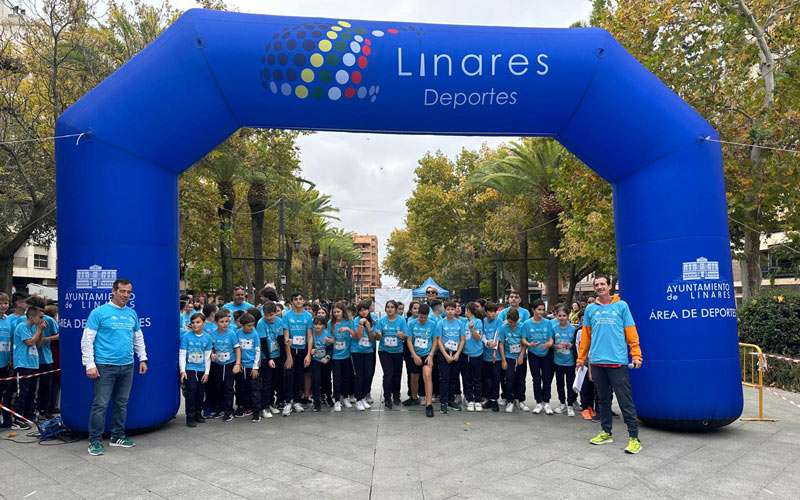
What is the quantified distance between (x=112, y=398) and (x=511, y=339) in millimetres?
5405

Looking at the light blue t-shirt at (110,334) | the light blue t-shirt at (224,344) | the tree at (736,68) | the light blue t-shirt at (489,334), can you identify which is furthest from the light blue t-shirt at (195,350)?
the tree at (736,68)

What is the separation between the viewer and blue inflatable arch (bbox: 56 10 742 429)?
7129mm

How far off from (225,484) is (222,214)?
2137cm

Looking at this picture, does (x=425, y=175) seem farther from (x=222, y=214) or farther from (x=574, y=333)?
(x=574, y=333)

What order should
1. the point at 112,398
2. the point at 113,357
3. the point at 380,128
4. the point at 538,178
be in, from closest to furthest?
the point at 113,357 → the point at 112,398 → the point at 380,128 → the point at 538,178

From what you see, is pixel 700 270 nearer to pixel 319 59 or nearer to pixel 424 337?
pixel 424 337

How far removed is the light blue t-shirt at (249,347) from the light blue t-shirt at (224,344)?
0.17m

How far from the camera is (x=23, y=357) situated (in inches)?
319

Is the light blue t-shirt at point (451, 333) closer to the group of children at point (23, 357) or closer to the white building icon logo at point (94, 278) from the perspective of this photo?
the white building icon logo at point (94, 278)

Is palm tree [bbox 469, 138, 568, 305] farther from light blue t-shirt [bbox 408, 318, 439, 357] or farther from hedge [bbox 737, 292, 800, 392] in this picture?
light blue t-shirt [bbox 408, 318, 439, 357]

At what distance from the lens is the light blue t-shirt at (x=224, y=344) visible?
8312 mm

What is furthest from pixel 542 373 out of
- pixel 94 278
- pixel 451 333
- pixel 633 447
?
pixel 94 278

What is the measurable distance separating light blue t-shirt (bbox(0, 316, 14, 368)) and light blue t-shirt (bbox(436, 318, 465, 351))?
229 inches

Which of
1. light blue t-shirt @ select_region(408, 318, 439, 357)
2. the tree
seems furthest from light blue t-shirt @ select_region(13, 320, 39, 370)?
the tree
